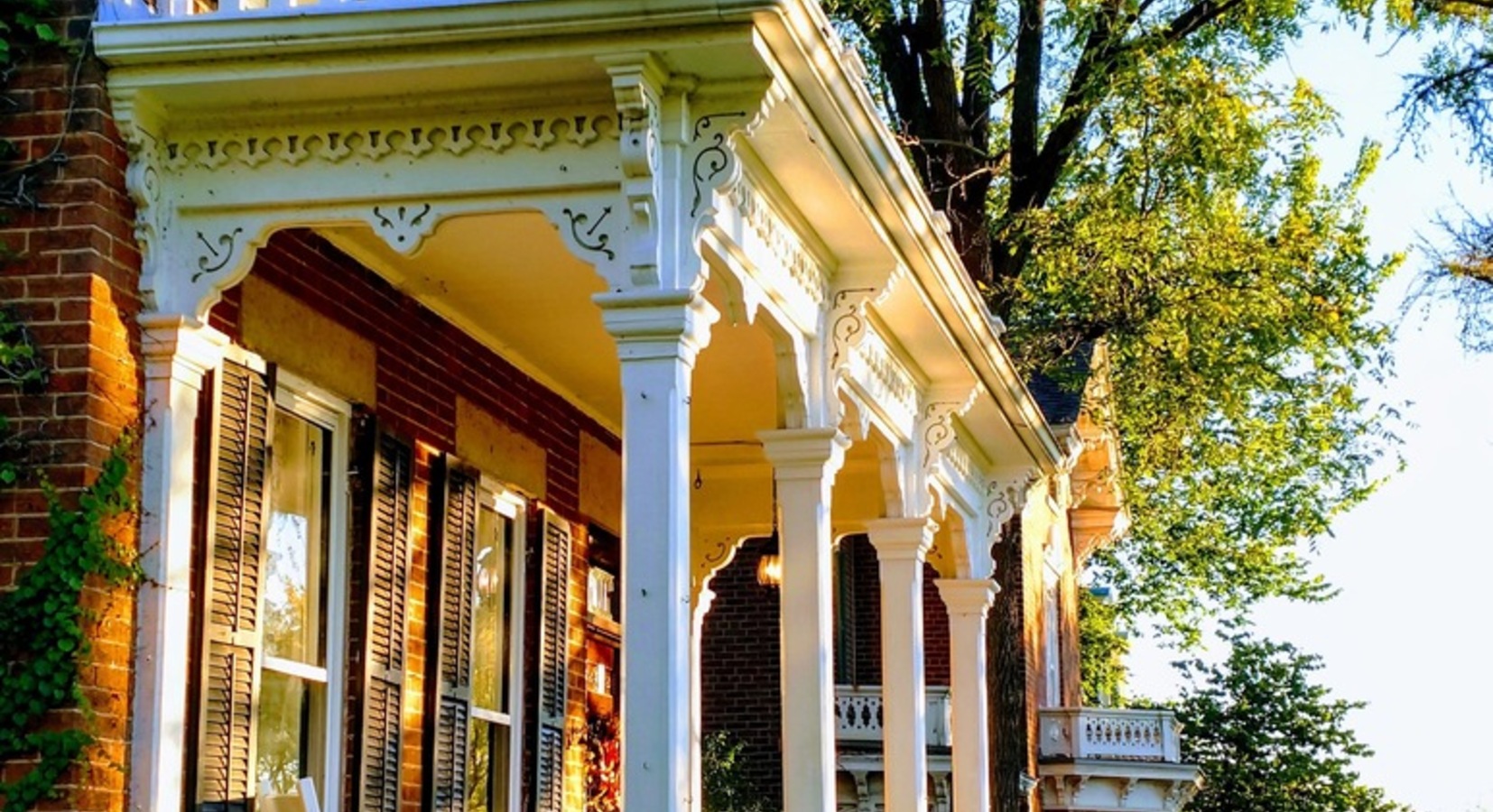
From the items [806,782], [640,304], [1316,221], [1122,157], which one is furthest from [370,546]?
[1316,221]

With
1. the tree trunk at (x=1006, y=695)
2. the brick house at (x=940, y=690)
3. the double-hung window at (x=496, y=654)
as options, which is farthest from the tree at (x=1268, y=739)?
the double-hung window at (x=496, y=654)

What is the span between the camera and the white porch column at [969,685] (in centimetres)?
1439

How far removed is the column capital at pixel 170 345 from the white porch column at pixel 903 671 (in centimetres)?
493

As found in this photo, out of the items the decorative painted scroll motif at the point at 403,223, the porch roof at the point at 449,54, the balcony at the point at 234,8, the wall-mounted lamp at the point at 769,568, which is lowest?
the wall-mounted lamp at the point at 769,568

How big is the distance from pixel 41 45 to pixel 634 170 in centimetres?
218

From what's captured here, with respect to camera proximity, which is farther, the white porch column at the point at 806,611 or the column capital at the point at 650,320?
the white porch column at the point at 806,611

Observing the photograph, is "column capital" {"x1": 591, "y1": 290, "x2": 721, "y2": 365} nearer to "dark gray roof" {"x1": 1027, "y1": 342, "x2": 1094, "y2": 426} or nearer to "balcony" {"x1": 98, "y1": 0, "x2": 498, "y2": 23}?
"balcony" {"x1": 98, "y1": 0, "x2": 498, "y2": 23}

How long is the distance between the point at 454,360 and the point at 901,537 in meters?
2.63

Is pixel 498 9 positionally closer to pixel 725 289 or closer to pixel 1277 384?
pixel 725 289

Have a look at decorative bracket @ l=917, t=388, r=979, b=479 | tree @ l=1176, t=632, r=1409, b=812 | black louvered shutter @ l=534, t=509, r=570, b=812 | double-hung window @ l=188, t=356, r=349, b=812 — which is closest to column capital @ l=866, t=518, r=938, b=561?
decorative bracket @ l=917, t=388, r=979, b=479

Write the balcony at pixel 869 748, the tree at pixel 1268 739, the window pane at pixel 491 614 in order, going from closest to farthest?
1. the window pane at pixel 491 614
2. the balcony at pixel 869 748
3. the tree at pixel 1268 739

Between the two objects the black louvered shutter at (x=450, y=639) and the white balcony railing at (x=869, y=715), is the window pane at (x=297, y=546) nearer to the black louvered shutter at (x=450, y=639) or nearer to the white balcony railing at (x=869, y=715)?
the black louvered shutter at (x=450, y=639)

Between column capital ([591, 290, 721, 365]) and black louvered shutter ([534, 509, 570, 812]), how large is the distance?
4.89 meters

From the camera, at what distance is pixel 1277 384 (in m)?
21.3
